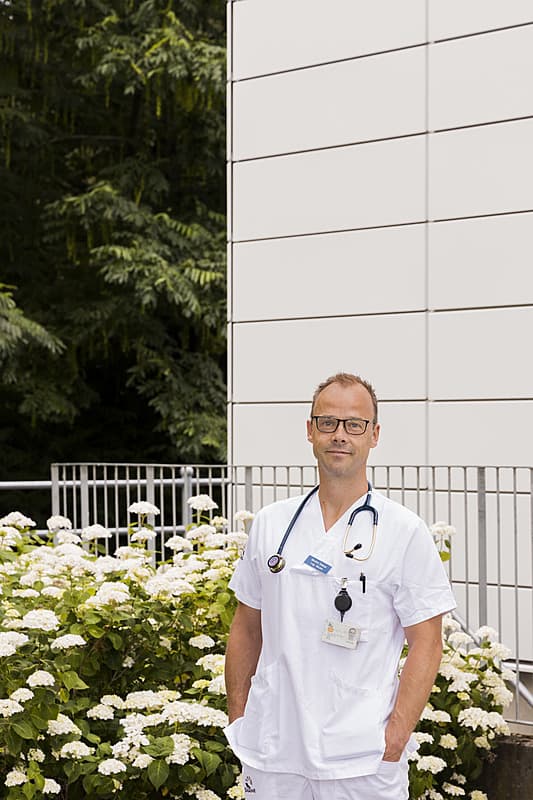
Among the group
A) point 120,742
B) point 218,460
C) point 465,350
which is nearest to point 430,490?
point 465,350

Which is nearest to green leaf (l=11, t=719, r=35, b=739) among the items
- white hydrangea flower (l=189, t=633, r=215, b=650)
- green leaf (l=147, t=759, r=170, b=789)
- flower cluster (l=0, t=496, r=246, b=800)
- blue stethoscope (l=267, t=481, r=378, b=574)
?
flower cluster (l=0, t=496, r=246, b=800)

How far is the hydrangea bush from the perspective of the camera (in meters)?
5.53

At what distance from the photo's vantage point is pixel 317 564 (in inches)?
140

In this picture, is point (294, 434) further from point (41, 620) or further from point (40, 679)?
point (40, 679)

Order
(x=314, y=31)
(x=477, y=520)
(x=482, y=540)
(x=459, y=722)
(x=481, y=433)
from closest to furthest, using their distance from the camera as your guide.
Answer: (x=459, y=722) → (x=482, y=540) → (x=477, y=520) → (x=481, y=433) → (x=314, y=31)

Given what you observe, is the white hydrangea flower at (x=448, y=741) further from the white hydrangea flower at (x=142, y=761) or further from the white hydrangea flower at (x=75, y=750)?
the white hydrangea flower at (x=75, y=750)

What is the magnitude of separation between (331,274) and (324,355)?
0.62 metres

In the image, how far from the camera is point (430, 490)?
30.7ft

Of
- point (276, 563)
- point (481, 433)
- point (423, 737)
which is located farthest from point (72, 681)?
point (481, 433)

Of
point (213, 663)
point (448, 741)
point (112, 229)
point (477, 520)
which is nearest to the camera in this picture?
point (213, 663)

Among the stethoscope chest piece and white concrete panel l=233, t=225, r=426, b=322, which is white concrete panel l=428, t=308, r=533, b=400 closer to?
white concrete panel l=233, t=225, r=426, b=322

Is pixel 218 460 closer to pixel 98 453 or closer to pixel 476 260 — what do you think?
pixel 98 453

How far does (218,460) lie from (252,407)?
10590mm

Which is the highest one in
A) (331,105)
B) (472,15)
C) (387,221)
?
(472,15)
